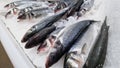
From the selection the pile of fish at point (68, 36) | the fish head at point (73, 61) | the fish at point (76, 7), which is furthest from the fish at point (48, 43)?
the fish at point (76, 7)

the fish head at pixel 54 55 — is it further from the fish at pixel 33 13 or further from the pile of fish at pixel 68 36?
the fish at pixel 33 13

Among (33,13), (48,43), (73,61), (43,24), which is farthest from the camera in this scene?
(33,13)

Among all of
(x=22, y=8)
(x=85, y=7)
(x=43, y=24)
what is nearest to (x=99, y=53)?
(x=43, y=24)

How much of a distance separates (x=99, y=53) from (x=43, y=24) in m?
0.30

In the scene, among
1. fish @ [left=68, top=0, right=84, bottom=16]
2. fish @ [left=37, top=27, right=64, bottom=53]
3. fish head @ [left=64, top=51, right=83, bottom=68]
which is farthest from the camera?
fish @ [left=68, top=0, right=84, bottom=16]

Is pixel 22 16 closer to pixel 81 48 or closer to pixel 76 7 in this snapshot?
pixel 76 7

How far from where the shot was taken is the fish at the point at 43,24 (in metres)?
0.86

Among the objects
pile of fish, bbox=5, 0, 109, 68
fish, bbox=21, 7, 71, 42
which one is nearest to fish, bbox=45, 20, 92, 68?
pile of fish, bbox=5, 0, 109, 68

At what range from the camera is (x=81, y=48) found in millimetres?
732

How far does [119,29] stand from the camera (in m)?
0.92

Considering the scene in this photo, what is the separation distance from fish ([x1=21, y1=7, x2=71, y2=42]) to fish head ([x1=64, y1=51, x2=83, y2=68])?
0.24m

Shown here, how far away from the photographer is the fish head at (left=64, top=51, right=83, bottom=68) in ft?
2.14

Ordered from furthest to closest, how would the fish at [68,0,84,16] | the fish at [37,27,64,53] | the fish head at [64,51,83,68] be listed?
the fish at [68,0,84,16] < the fish at [37,27,64,53] < the fish head at [64,51,83,68]

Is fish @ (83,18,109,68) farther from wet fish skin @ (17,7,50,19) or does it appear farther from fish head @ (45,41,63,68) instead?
wet fish skin @ (17,7,50,19)
